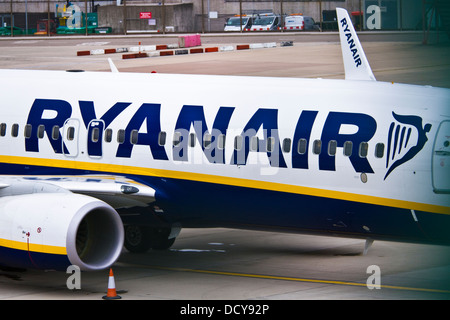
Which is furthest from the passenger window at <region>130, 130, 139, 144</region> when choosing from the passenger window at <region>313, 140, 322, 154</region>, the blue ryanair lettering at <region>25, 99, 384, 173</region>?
the passenger window at <region>313, 140, 322, 154</region>

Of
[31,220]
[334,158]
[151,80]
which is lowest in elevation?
[31,220]

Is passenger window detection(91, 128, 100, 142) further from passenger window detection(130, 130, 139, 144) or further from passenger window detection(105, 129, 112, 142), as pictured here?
passenger window detection(130, 130, 139, 144)

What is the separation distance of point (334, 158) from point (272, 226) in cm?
186

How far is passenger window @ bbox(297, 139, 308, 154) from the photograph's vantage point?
15883mm

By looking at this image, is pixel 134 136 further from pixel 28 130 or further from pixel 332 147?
pixel 332 147

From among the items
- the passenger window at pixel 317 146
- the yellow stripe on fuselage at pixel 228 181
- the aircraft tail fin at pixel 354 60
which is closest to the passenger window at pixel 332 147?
the passenger window at pixel 317 146

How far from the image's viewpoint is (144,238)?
1975 cm

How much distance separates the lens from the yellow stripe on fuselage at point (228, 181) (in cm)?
1512

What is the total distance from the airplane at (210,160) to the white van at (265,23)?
65.2 metres

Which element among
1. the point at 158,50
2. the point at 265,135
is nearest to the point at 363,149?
the point at 265,135

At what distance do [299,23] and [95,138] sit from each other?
6759 centimetres

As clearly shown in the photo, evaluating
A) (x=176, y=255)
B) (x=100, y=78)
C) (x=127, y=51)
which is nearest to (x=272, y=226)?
(x=176, y=255)
